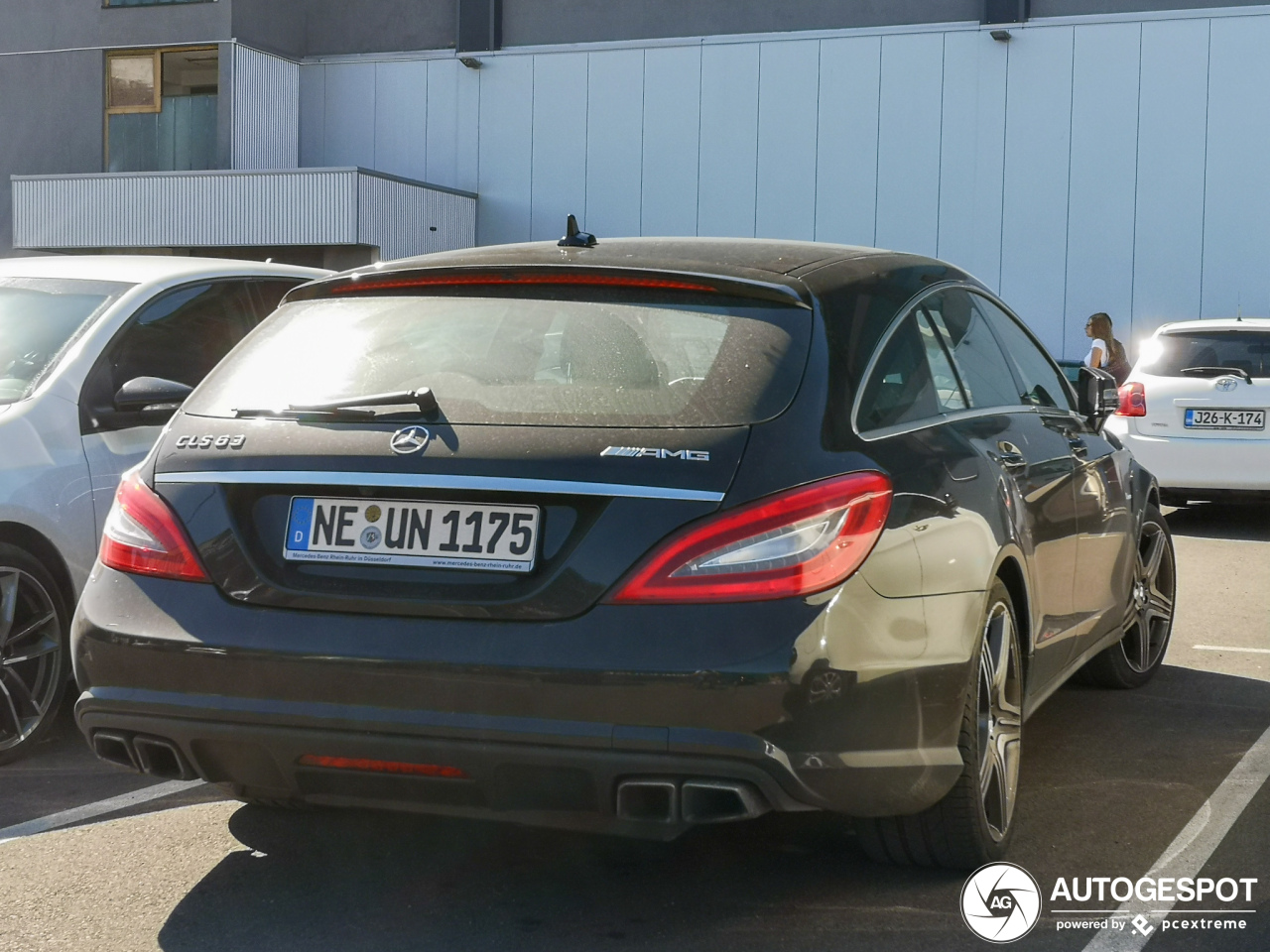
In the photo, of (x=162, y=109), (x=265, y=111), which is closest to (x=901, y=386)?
(x=265, y=111)

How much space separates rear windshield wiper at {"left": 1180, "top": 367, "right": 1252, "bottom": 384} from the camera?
1120 cm

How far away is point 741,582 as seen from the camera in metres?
3.06

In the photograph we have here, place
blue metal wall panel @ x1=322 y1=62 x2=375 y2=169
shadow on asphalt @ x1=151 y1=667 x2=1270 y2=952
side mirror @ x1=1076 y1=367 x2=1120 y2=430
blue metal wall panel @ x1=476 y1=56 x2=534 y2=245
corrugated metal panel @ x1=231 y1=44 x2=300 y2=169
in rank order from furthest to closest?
blue metal wall panel @ x1=322 y1=62 x2=375 y2=169 → blue metal wall panel @ x1=476 y1=56 x2=534 y2=245 → corrugated metal panel @ x1=231 y1=44 x2=300 y2=169 → side mirror @ x1=1076 y1=367 x2=1120 y2=430 → shadow on asphalt @ x1=151 y1=667 x2=1270 y2=952

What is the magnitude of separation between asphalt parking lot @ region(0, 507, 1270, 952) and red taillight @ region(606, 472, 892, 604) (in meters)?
0.79

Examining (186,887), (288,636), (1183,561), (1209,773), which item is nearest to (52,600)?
(186,887)

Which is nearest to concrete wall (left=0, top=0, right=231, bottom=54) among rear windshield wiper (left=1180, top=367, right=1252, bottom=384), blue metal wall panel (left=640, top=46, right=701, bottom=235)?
blue metal wall panel (left=640, top=46, right=701, bottom=235)

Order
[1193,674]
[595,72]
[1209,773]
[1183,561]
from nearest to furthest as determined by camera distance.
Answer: [1209,773] → [1193,674] → [1183,561] → [595,72]

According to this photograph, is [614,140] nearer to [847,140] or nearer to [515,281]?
[847,140]

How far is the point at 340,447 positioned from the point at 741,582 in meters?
0.89

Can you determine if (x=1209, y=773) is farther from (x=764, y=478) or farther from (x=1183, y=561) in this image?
(x=1183, y=561)

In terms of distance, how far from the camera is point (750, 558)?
3072 mm

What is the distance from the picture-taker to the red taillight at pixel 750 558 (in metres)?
3.06

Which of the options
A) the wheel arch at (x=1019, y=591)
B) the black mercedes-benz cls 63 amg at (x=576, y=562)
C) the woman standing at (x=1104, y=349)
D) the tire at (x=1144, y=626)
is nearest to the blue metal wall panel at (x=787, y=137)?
the woman standing at (x=1104, y=349)

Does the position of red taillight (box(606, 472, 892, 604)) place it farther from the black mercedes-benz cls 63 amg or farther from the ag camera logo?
the ag camera logo
